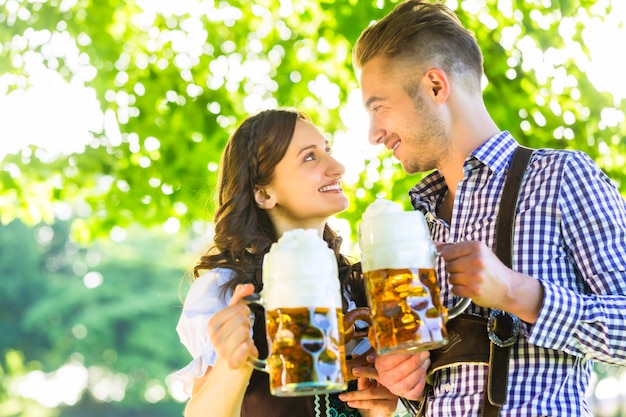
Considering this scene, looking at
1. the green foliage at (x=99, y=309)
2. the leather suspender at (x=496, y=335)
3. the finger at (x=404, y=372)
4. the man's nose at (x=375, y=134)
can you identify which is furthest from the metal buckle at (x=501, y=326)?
the green foliage at (x=99, y=309)

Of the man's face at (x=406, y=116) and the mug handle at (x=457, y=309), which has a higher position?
the man's face at (x=406, y=116)

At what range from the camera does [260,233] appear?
2754 millimetres

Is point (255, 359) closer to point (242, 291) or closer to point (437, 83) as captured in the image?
point (242, 291)

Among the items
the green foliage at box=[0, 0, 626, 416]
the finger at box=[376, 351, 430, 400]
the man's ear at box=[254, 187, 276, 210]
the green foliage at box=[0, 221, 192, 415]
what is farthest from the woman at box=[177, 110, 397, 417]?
the green foliage at box=[0, 221, 192, 415]

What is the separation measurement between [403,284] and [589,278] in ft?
1.96

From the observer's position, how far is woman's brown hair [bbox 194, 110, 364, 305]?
8.80 ft

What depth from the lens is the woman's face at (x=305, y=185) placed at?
2.68 metres

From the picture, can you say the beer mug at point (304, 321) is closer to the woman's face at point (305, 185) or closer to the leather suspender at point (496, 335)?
the leather suspender at point (496, 335)

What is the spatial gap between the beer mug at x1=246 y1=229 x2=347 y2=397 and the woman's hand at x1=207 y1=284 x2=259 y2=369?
108 millimetres

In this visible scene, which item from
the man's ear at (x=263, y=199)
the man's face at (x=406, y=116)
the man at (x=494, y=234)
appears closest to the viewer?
the man at (x=494, y=234)

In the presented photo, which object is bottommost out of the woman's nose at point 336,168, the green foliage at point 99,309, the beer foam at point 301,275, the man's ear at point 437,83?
the beer foam at point 301,275

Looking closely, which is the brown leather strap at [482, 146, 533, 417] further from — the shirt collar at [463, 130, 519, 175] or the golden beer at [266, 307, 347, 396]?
the golden beer at [266, 307, 347, 396]

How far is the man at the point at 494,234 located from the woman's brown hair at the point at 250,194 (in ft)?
1.08

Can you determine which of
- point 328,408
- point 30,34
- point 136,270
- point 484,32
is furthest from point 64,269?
point 328,408
